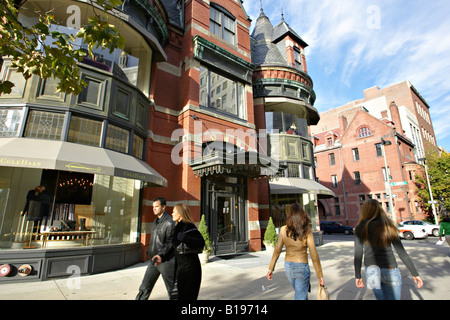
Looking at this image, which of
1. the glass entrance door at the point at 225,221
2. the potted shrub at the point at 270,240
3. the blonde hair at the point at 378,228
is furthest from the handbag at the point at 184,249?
the potted shrub at the point at 270,240

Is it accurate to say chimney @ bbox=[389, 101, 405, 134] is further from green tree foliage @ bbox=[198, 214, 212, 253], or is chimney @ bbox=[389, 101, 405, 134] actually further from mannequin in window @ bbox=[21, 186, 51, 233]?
mannequin in window @ bbox=[21, 186, 51, 233]

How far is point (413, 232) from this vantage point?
2103 centimetres

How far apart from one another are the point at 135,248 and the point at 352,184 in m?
35.5

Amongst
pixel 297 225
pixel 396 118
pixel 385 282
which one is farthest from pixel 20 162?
pixel 396 118

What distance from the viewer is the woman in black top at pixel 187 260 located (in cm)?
355

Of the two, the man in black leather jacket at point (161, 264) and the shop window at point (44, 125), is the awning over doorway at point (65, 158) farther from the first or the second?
the man in black leather jacket at point (161, 264)

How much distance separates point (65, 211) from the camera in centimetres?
845

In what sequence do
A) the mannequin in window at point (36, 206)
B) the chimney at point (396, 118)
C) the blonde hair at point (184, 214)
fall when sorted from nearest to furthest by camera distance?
the blonde hair at point (184, 214)
the mannequin in window at point (36, 206)
the chimney at point (396, 118)

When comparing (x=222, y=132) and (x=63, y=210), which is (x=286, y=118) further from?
(x=63, y=210)

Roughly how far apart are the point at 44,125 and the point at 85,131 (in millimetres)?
1175

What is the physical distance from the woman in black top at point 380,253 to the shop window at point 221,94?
979cm

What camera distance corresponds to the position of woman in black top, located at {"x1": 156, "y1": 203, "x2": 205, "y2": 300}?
3551 millimetres
